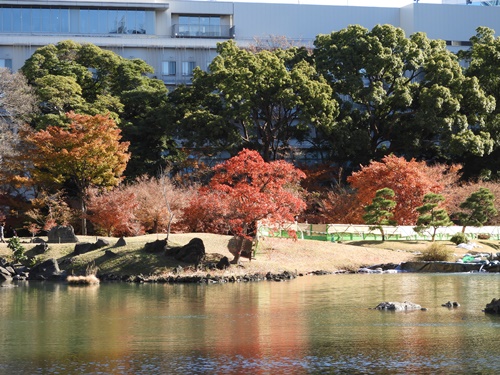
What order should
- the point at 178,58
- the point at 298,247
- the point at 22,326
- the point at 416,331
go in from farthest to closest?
1. the point at 178,58
2. the point at 298,247
3. the point at 22,326
4. the point at 416,331

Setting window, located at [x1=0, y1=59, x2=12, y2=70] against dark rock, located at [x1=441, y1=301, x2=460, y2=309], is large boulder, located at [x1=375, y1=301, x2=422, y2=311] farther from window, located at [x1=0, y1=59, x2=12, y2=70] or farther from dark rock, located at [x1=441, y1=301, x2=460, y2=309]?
window, located at [x1=0, y1=59, x2=12, y2=70]

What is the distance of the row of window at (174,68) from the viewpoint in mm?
72125

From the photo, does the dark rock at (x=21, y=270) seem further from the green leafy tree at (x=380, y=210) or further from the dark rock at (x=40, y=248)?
the green leafy tree at (x=380, y=210)

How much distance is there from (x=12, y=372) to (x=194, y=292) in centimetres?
1506

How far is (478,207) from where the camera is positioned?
51156 mm

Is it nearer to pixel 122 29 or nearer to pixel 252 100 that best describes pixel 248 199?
pixel 252 100

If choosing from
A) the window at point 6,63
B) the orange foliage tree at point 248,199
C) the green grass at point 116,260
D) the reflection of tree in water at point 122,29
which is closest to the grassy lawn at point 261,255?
the green grass at point 116,260

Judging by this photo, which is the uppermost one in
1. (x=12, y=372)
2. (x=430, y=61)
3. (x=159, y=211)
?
(x=430, y=61)

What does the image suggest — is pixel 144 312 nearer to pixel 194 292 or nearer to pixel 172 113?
pixel 194 292

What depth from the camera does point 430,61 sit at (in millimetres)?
59312

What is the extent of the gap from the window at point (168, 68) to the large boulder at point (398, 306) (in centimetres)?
4817

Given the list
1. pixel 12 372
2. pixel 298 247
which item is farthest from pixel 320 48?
pixel 12 372

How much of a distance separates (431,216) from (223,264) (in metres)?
16.4

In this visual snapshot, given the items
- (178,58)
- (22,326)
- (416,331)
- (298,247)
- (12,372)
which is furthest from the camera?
(178,58)
